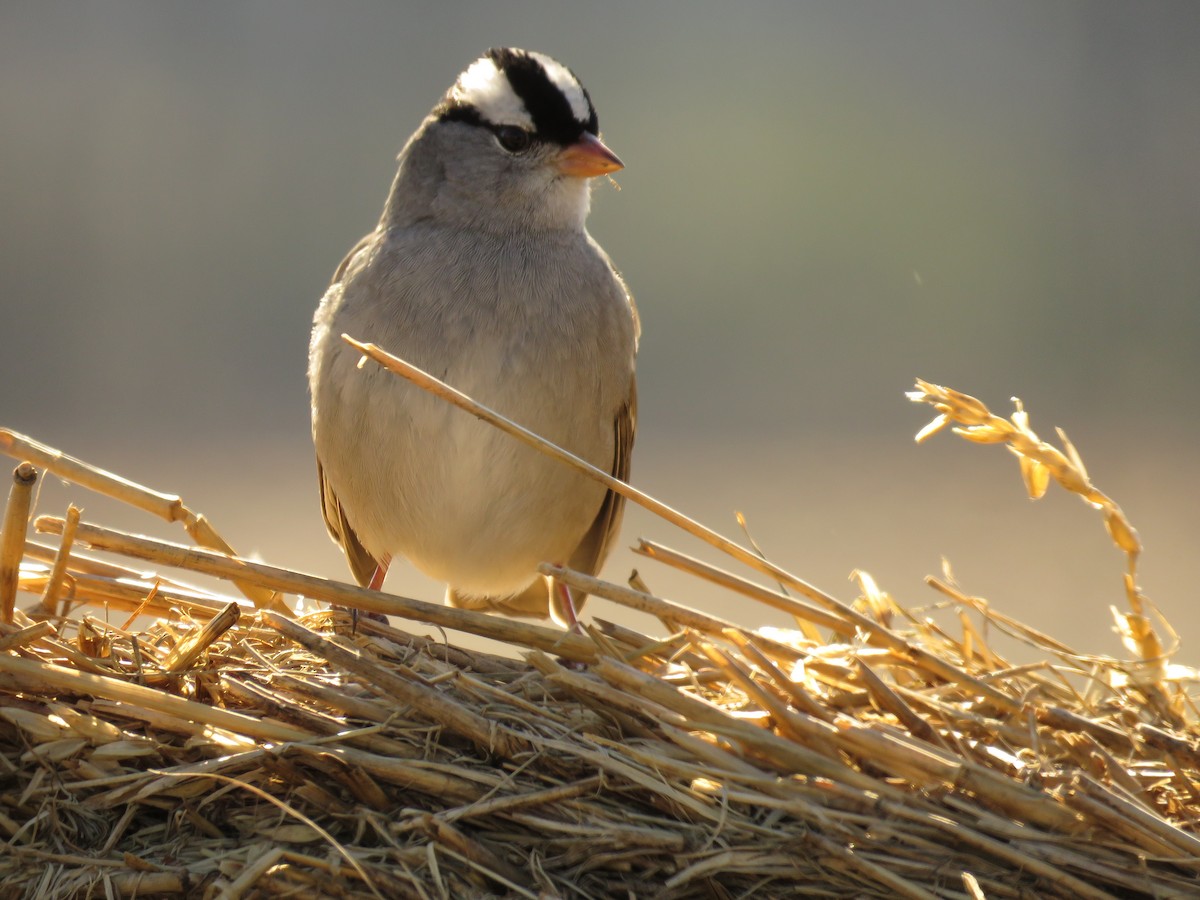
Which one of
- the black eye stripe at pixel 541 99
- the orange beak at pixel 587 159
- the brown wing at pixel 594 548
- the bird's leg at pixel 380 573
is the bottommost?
the bird's leg at pixel 380 573

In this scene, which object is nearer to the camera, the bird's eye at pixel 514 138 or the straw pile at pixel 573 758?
the straw pile at pixel 573 758

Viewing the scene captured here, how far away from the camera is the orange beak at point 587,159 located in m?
2.74

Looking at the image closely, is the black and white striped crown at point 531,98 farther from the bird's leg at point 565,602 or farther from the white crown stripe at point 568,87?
the bird's leg at point 565,602

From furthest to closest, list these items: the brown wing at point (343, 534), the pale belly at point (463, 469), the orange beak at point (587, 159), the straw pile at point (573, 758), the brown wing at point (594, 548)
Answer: the brown wing at point (343, 534) → the brown wing at point (594, 548) → the orange beak at point (587, 159) → the pale belly at point (463, 469) → the straw pile at point (573, 758)

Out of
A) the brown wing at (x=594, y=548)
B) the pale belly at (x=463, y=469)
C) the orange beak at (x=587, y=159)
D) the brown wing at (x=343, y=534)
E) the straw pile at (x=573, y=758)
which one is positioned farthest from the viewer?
the brown wing at (x=343, y=534)

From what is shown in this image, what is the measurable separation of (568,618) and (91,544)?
1306mm

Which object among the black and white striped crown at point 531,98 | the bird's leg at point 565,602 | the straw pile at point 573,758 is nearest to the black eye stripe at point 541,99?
the black and white striped crown at point 531,98

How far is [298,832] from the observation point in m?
1.45

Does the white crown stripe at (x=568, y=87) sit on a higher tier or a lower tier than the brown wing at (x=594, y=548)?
higher

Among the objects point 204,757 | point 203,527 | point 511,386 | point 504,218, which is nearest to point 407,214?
point 504,218

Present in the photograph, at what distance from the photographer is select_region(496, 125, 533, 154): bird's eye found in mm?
2812

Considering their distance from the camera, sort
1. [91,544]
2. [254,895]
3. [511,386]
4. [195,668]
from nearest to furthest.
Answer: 1. [254,895]
2. [195,668]
3. [91,544]
4. [511,386]

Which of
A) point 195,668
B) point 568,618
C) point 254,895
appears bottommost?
point 254,895

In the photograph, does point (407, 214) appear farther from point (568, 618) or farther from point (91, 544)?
point (91, 544)
